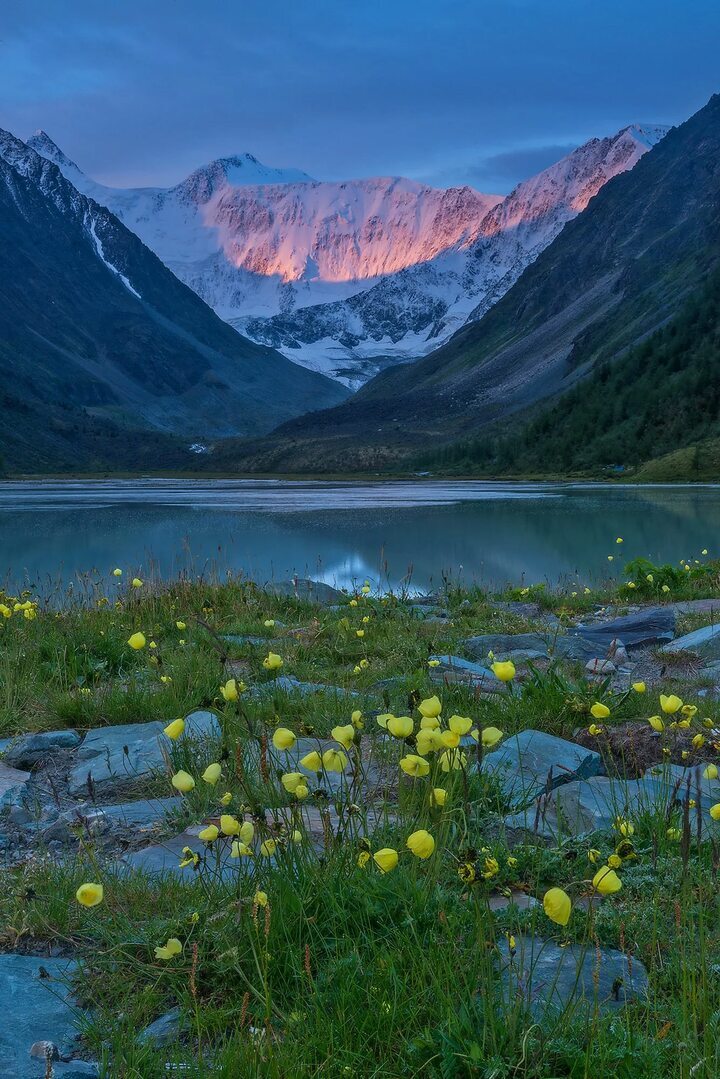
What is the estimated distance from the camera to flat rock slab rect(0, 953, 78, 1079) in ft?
8.55

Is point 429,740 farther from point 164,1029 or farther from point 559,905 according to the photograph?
point 164,1029

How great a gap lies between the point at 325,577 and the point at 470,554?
6.41 m

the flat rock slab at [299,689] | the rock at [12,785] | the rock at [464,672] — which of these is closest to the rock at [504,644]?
the rock at [464,672]

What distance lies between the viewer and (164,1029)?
9.13 feet

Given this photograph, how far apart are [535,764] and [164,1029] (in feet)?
9.23

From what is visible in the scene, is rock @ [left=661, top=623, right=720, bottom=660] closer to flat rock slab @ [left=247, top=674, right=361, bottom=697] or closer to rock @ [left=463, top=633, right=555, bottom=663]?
rock @ [left=463, top=633, right=555, bottom=663]

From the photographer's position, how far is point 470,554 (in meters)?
27.5

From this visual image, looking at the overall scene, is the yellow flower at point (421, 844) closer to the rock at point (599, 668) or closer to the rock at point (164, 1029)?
the rock at point (164, 1029)

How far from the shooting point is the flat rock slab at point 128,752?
18.3ft

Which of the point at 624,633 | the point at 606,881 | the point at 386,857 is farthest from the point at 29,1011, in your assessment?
the point at 624,633

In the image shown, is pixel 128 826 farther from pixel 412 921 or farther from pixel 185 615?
pixel 185 615

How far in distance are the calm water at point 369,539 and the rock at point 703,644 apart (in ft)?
17.3

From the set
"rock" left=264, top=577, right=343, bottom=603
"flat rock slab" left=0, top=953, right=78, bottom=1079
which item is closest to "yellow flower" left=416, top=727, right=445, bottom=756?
"flat rock slab" left=0, top=953, right=78, bottom=1079

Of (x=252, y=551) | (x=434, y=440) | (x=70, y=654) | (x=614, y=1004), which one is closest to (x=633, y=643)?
(x=70, y=654)
